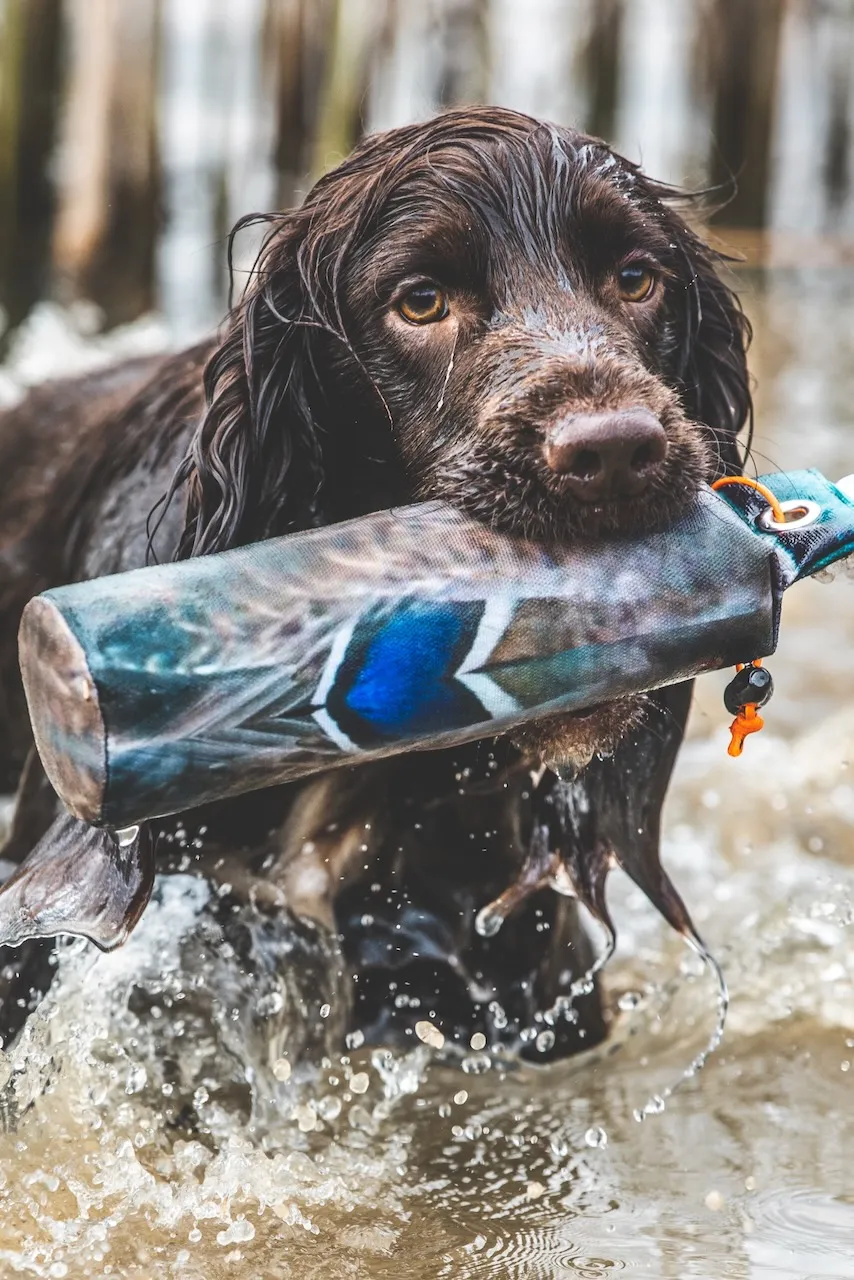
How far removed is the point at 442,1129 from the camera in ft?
10.7

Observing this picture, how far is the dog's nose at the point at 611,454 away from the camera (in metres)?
2.28

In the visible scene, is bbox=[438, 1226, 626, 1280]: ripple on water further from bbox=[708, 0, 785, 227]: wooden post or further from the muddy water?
bbox=[708, 0, 785, 227]: wooden post

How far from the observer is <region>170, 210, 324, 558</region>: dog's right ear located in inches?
114

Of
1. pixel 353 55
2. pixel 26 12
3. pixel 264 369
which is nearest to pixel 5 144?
pixel 26 12

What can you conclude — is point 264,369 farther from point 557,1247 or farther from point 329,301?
point 557,1247

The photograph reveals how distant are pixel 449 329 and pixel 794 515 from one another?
0.66 metres

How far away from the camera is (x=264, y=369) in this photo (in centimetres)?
299

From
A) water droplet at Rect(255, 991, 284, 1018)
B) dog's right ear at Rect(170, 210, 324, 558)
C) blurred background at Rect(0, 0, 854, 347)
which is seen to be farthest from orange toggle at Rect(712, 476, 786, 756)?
blurred background at Rect(0, 0, 854, 347)

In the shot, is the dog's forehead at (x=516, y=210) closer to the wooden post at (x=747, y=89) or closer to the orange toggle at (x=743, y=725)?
the orange toggle at (x=743, y=725)

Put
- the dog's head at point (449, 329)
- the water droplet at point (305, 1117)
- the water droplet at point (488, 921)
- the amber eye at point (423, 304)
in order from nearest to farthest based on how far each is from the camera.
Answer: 1. the dog's head at point (449, 329)
2. the amber eye at point (423, 304)
3. the water droplet at point (305, 1117)
4. the water droplet at point (488, 921)

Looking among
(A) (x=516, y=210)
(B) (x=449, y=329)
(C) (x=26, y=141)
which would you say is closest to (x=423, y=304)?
(B) (x=449, y=329)

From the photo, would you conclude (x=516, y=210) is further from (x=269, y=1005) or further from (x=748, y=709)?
(x=269, y=1005)

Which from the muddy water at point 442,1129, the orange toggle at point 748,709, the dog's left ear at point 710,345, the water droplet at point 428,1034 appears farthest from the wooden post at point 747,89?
the orange toggle at point 748,709

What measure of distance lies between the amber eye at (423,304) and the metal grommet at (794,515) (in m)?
0.67
